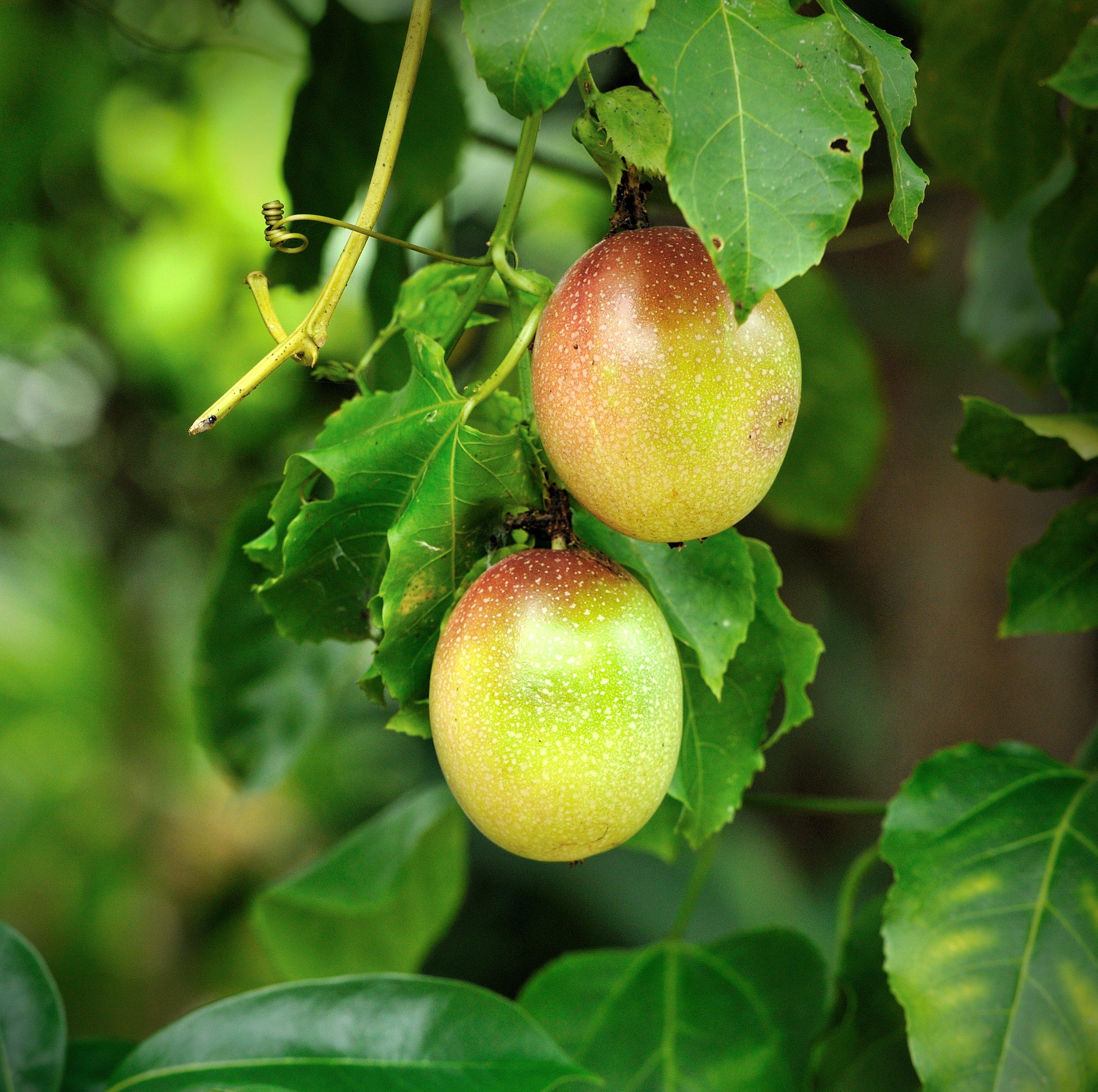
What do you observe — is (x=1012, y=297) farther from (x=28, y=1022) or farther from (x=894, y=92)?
(x=28, y=1022)

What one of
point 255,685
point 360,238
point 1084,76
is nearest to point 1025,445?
point 1084,76

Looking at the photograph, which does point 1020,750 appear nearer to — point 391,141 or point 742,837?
point 391,141

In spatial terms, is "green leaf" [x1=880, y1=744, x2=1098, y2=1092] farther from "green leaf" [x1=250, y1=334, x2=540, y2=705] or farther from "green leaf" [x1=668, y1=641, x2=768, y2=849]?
"green leaf" [x1=250, y1=334, x2=540, y2=705]

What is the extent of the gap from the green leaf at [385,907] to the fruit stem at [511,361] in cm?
51

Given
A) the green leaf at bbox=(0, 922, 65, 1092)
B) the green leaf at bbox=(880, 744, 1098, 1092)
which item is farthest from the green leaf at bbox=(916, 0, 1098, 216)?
the green leaf at bbox=(0, 922, 65, 1092)

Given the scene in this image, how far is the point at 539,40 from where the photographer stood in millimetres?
329

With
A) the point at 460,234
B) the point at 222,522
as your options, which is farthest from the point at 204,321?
the point at 460,234

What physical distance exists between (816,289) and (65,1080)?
2.81 feet

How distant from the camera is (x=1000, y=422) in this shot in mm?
573

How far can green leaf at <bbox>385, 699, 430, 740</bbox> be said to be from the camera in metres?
0.45

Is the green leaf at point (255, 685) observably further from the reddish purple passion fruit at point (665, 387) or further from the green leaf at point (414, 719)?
the reddish purple passion fruit at point (665, 387)

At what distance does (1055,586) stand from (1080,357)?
14cm

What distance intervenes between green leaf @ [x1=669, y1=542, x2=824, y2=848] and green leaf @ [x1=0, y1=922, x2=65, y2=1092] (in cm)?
37

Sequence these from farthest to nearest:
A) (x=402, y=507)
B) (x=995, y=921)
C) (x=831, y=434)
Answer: (x=831, y=434), (x=995, y=921), (x=402, y=507)
